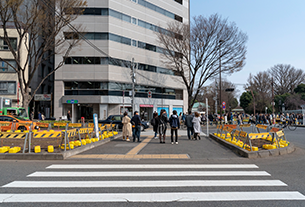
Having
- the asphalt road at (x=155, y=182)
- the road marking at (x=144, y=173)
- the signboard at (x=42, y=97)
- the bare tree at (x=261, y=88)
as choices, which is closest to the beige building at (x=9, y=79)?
the signboard at (x=42, y=97)

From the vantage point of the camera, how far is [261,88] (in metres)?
63.1

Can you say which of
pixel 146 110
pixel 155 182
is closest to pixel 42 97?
pixel 146 110

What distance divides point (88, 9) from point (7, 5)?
1640 cm

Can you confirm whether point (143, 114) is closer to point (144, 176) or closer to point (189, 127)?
point (189, 127)

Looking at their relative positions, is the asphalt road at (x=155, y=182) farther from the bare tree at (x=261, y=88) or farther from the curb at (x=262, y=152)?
the bare tree at (x=261, y=88)

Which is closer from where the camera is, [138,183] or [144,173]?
[138,183]

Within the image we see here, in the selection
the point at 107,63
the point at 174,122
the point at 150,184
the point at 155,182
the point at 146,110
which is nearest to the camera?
the point at 150,184

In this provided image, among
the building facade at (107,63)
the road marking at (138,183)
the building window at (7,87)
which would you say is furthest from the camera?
the building facade at (107,63)

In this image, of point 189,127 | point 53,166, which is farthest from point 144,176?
point 189,127

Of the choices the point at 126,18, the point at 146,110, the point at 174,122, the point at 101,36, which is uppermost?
the point at 126,18

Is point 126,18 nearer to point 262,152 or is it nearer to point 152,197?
point 262,152

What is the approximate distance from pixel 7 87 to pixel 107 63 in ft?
46.2

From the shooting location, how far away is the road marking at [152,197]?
178 inches

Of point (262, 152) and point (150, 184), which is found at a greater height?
point (262, 152)
